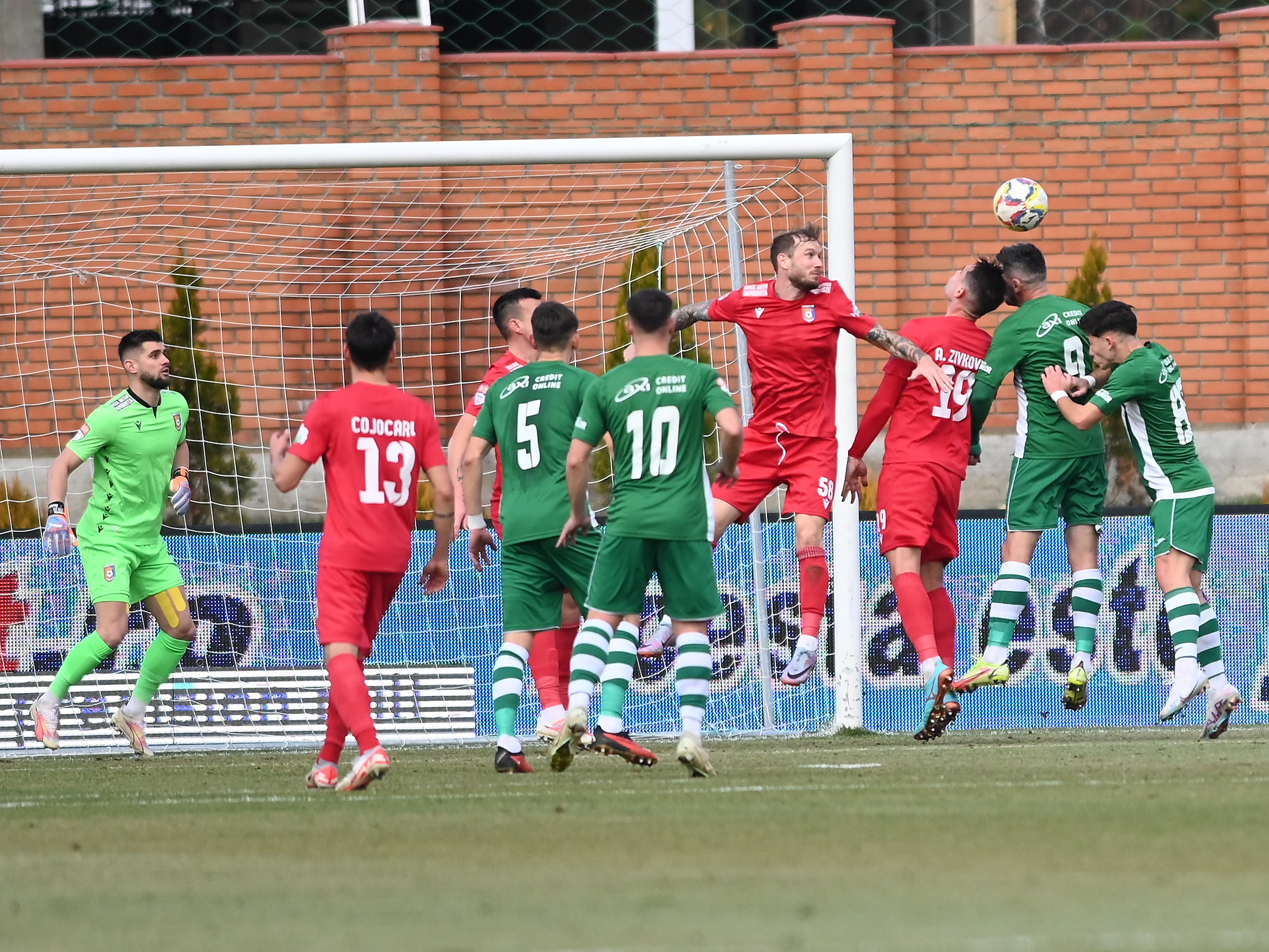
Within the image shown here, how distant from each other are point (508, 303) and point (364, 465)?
2128 mm

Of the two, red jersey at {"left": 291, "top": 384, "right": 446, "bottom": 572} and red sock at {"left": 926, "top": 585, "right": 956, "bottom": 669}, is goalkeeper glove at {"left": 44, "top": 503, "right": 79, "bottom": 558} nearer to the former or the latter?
red jersey at {"left": 291, "top": 384, "right": 446, "bottom": 572}

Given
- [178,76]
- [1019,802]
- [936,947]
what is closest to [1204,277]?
[178,76]

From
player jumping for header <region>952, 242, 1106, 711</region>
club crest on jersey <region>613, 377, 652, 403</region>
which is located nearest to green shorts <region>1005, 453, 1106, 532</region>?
player jumping for header <region>952, 242, 1106, 711</region>

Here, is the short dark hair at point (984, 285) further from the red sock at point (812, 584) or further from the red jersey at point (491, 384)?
the red jersey at point (491, 384)

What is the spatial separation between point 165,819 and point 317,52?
1546 centimetres

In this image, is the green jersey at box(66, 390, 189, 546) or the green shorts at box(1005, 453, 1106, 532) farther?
the green jersey at box(66, 390, 189, 546)

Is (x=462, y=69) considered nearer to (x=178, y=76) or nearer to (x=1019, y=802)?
(x=178, y=76)

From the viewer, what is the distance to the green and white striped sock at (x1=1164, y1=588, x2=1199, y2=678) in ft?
30.1

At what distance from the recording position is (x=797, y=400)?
30.5 ft

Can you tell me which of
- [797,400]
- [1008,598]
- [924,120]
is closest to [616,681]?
[797,400]

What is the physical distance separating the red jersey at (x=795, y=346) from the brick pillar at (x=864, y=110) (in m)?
7.20

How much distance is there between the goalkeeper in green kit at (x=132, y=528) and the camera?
9656 millimetres

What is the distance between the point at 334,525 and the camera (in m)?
7.33

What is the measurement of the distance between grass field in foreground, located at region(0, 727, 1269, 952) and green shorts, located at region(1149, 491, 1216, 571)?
1.25m
